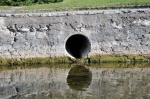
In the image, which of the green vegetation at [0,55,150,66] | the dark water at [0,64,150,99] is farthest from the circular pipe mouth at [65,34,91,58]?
the dark water at [0,64,150,99]

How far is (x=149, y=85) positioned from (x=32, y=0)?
48.7 ft

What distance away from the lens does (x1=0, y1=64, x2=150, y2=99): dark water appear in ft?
42.8

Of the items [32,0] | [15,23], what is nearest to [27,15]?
[15,23]

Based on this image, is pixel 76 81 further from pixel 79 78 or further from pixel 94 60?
pixel 94 60

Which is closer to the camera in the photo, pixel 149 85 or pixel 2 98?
pixel 2 98

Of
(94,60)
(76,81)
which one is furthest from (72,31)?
(76,81)

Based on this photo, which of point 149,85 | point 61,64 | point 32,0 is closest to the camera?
point 149,85

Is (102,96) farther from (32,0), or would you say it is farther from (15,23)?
(32,0)

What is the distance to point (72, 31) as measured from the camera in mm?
17766

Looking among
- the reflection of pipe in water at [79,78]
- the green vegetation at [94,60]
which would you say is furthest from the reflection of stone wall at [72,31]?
the reflection of pipe in water at [79,78]

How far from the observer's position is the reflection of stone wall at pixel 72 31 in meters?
17.7

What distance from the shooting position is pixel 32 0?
1063 inches

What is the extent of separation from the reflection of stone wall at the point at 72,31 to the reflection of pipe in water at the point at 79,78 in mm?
1353

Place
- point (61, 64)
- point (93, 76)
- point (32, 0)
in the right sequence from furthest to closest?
1. point (32, 0)
2. point (61, 64)
3. point (93, 76)
